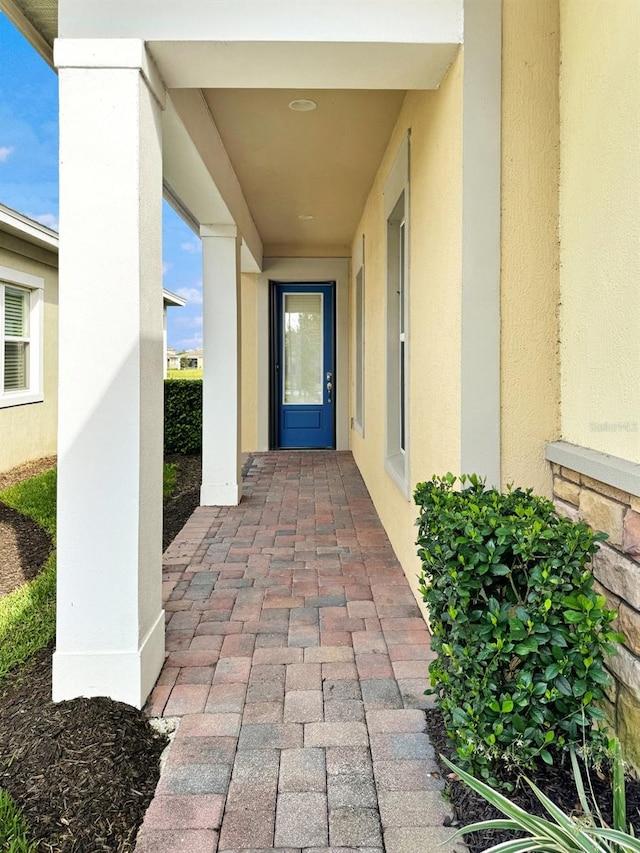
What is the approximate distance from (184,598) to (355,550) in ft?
4.32

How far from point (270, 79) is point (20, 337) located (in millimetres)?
6832

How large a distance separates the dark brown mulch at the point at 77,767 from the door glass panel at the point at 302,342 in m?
6.71

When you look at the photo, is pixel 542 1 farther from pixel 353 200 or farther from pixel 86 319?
pixel 353 200

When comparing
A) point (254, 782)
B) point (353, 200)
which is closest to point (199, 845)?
point (254, 782)

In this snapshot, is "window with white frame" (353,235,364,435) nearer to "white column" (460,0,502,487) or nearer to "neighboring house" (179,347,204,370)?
"white column" (460,0,502,487)

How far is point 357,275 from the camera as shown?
7.05 meters

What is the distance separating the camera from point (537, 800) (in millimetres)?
1577

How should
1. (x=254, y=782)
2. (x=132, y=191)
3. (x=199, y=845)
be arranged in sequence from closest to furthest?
(x=199, y=845), (x=254, y=782), (x=132, y=191)

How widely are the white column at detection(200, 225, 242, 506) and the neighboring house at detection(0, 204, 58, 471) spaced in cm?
333

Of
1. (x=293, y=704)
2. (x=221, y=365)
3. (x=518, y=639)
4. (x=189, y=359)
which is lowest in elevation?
(x=293, y=704)

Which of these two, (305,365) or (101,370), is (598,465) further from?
(305,365)

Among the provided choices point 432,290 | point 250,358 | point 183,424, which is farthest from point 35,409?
point 432,290

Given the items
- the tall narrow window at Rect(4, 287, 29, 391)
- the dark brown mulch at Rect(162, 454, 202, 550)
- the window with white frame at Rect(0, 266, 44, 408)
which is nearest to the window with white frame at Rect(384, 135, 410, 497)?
the dark brown mulch at Rect(162, 454, 202, 550)

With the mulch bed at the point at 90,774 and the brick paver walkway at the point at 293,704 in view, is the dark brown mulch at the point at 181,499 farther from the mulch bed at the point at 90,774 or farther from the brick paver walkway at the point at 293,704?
the mulch bed at the point at 90,774
